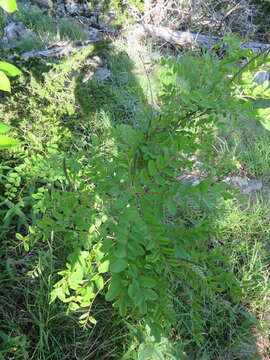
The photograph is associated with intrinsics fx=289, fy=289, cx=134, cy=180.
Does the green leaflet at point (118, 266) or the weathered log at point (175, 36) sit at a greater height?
the green leaflet at point (118, 266)

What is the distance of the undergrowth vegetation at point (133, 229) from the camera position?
95cm

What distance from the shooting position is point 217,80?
1.14m

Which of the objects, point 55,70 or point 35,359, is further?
point 55,70

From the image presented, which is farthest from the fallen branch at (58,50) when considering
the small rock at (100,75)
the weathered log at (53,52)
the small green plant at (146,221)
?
the small green plant at (146,221)

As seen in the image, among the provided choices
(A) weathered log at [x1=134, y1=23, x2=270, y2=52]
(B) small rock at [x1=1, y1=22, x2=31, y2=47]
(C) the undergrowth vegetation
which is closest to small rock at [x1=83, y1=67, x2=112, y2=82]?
(C) the undergrowth vegetation

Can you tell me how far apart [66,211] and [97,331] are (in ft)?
2.90

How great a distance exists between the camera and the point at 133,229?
0.86 metres

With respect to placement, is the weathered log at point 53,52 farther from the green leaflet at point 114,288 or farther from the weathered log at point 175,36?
the green leaflet at point 114,288

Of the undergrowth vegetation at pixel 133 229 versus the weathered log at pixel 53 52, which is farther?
the weathered log at pixel 53 52

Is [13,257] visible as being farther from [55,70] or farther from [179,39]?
[179,39]

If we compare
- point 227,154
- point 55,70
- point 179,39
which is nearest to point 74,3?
point 179,39

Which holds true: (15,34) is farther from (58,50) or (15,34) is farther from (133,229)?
(133,229)

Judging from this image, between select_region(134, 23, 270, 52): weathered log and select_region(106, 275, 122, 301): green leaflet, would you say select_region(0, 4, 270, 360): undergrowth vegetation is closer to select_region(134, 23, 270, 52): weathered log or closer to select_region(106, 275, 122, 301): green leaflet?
select_region(106, 275, 122, 301): green leaflet

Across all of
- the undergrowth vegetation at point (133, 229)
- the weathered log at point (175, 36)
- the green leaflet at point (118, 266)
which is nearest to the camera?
the green leaflet at point (118, 266)
